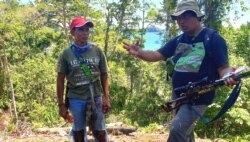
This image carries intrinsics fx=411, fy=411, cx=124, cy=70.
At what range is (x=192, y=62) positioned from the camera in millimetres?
3676

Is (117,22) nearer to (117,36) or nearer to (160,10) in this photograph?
(117,36)

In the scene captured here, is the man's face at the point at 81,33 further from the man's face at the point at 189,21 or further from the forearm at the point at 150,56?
the man's face at the point at 189,21

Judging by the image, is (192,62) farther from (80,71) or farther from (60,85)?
(60,85)

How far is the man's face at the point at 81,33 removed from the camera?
4.67m

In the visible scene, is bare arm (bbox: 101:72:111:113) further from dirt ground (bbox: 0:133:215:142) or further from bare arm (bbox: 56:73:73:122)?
dirt ground (bbox: 0:133:215:142)

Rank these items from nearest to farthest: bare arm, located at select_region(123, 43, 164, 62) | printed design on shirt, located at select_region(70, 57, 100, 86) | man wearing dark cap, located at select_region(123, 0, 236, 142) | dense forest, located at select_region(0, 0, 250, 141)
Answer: man wearing dark cap, located at select_region(123, 0, 236, 142) < bare arm, located at select_region(123, 43, 164, 62) < printed design on shirt, located at select_region(70, 57, 100, 86) < dense forest, located at select_region(0, 0, 250, 141)

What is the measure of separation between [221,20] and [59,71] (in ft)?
46.1

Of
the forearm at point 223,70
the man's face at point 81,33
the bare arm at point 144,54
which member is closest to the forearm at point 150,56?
the bare arm at point 144,54

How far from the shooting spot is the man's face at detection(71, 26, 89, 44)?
15.3 feet

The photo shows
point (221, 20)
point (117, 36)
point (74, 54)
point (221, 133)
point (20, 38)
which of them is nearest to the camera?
point (74, 54)

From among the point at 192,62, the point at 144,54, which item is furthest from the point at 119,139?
the point at 192,62

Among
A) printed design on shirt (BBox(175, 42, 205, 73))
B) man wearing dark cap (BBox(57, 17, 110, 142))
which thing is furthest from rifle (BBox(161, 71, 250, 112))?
man wearing dark cap (BBox(57, 17, 110, 142))

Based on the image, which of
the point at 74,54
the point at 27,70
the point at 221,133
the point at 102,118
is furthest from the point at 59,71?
the point at 27,70

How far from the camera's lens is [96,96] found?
15.8 ft
